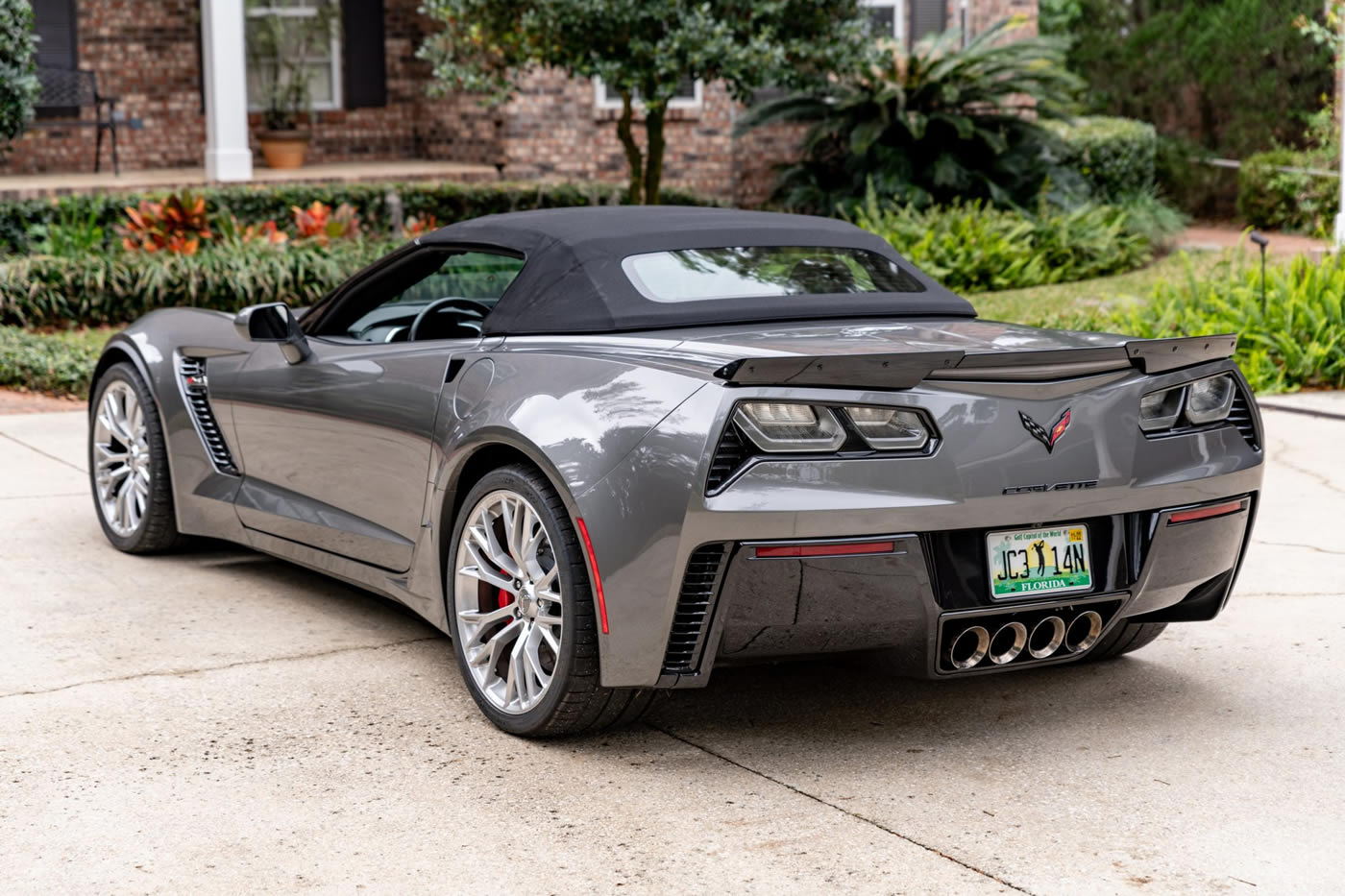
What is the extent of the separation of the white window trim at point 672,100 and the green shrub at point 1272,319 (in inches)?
336

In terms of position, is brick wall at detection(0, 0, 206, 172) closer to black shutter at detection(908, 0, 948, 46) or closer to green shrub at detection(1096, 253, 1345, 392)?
black shutter at detection(908, 0, 948, 46)

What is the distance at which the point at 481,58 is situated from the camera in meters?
15.4

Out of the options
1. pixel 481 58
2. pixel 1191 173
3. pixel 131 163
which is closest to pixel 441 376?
pixel 481 58

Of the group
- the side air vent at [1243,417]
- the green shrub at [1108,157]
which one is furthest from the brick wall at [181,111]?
the side air vent at [1243,417]

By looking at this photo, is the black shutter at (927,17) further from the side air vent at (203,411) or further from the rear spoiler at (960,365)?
the rear spoiler at (960,365)

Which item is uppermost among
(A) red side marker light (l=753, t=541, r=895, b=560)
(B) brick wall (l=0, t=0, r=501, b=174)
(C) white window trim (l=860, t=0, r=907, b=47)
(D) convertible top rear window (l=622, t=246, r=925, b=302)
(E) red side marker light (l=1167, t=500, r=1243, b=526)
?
(C) white window trim (l=860, t=0, r=907, b=47)

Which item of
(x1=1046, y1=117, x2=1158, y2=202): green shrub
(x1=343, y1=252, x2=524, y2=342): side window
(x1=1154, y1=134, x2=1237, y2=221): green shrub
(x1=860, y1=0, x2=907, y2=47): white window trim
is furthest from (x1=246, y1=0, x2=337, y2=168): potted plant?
(x1=343, y1=252, x2=524, y2=342): side window

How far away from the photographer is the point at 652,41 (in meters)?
14.4

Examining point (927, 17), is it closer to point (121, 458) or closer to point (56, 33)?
point (56, 33)

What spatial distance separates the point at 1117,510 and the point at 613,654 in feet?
4.18

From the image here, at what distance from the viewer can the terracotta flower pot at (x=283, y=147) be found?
19.1m

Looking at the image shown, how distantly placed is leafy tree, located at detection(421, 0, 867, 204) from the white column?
304cm

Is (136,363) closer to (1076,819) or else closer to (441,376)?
(441,376)

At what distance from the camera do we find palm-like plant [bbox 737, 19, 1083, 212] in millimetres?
16578
